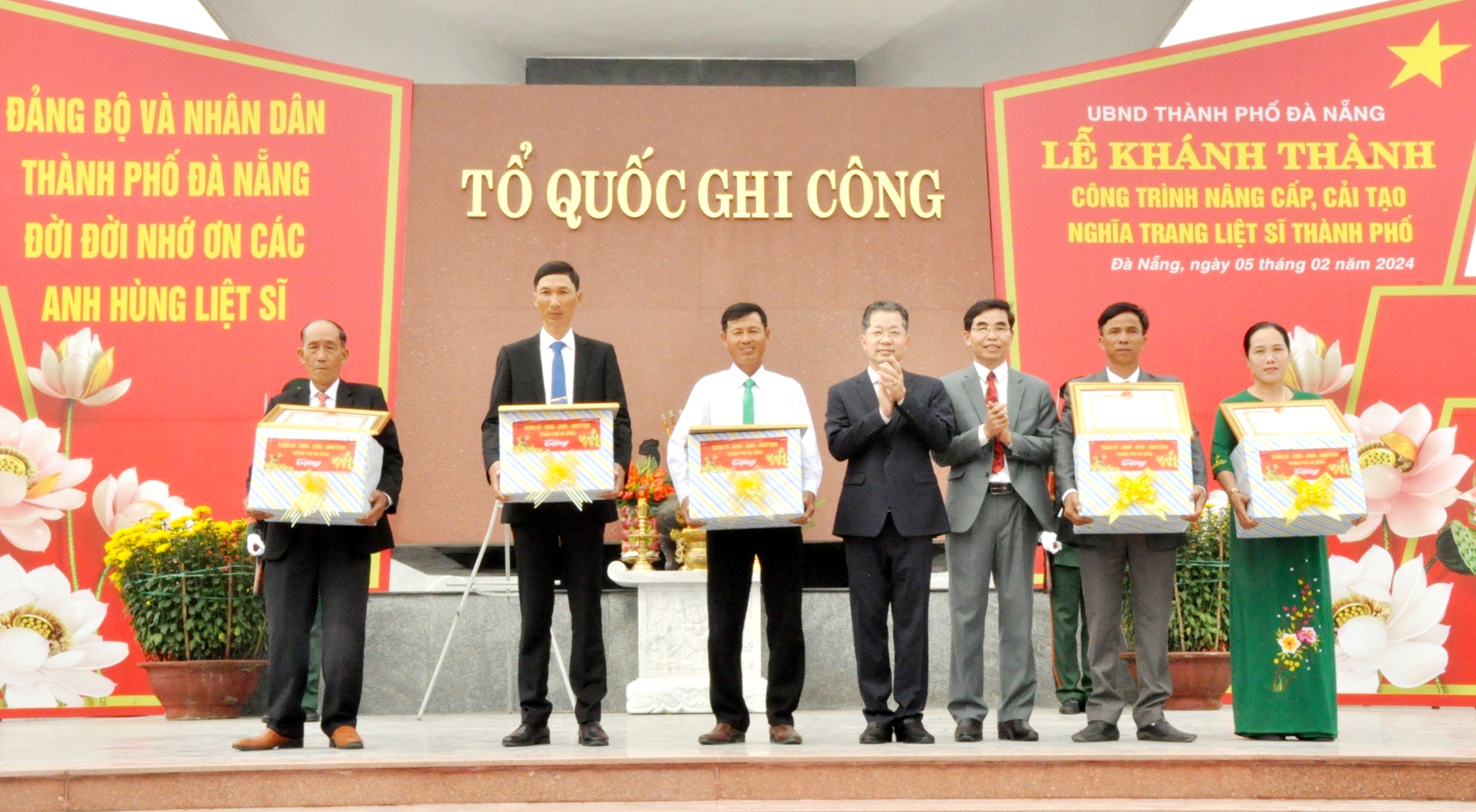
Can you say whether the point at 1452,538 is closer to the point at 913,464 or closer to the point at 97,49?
the point at 913,464

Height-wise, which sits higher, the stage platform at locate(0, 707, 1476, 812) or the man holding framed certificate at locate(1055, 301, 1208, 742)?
the man holding framed certificate at locate(1055, 301, 1208, 742)

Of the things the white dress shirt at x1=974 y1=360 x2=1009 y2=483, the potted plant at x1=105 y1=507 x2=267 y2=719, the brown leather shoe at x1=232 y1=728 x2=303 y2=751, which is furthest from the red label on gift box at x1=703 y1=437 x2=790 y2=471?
the potted plant at x1=105 y1=507 x2=267 y2=719

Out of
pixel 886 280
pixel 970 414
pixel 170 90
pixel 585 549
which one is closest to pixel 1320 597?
pixel 970 414

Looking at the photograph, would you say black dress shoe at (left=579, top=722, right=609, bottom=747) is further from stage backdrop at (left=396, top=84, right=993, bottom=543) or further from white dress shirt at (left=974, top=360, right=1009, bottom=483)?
stage backdrop at (left=396, top=84, right=993, bottom=543)

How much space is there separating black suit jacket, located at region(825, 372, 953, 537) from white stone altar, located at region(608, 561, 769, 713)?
1533 millimetres

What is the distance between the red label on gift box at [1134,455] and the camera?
363cm

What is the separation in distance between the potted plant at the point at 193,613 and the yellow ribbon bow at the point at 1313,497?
3.65 metres

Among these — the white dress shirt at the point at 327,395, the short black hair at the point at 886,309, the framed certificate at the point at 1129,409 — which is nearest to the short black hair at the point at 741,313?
the short black hair at the point at 886,309

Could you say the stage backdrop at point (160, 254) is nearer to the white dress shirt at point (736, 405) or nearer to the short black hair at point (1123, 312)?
the white dress shirt at point (736, 405)

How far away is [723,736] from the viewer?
362 centimetres

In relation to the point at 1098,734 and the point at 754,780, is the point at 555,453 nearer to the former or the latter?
the point at 754,780

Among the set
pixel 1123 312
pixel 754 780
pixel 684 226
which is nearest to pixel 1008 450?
pixel 1123 312

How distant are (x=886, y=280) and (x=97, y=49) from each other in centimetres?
350

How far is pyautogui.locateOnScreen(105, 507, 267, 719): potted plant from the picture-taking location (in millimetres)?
5160
